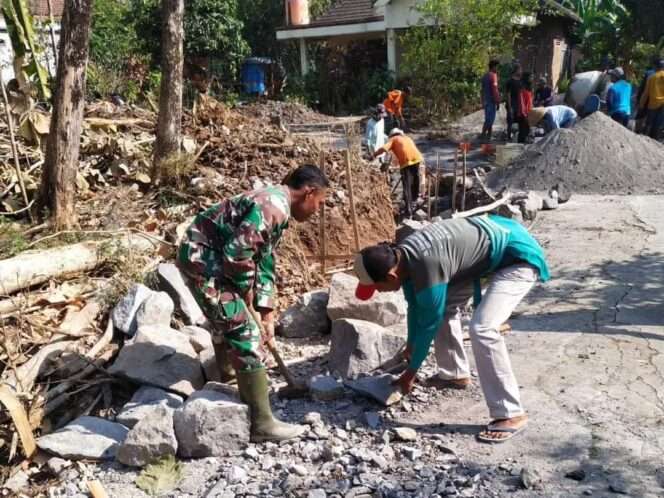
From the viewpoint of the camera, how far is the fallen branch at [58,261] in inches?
194

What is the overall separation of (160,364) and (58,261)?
1762 millimetres

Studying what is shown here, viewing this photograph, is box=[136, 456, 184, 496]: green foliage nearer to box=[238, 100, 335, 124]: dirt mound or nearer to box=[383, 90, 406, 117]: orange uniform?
box=[383, 90, 406, 117]: orange uniform

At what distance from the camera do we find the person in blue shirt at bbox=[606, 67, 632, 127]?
1261cm

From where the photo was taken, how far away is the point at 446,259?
10.7 feet

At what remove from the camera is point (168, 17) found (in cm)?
722

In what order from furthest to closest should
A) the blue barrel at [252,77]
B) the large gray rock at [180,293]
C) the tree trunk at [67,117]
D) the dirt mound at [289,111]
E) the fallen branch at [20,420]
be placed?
1. the blue barrel at [252,77]
2. the dirt mound at [289,111]
3. the tree trunk at [67,117]
4. the large gray rock at [180,293]
5. the fallen branch at [20,420]

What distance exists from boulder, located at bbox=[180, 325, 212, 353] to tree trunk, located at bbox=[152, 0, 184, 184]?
10.3ft

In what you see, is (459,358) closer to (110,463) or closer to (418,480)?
(418,480)

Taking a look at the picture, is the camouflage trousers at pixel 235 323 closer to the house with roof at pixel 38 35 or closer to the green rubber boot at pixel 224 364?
the green rubber boot at pixel 224 364

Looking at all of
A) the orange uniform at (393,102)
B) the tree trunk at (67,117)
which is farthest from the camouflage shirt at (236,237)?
the orange uniform at (393,102)

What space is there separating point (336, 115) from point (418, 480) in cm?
1809

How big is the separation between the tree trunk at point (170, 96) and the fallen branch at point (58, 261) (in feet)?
5.76

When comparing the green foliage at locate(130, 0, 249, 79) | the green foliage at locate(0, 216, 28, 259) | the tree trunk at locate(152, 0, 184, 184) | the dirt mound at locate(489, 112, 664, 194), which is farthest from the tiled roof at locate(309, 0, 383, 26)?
the green foliage at locate(0, 216, 28, 259)

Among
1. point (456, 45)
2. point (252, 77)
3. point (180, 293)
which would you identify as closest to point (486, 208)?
point (180, 293)
